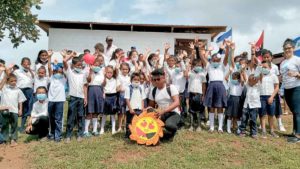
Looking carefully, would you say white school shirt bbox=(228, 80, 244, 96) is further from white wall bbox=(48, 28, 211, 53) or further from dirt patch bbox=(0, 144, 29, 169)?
white wall bbox=(48, 28, 211, 53)

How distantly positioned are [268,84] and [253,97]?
0.56 m

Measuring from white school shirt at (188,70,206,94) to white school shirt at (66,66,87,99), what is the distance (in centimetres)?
264

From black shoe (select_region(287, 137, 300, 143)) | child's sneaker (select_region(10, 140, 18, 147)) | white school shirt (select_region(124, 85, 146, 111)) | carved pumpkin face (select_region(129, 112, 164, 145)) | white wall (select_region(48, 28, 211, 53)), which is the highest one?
white wall (select_region(48, 28, 211, 53))

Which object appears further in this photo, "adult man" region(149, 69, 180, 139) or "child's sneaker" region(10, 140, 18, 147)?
"child's sneaker" region(10, 140, 18, 147)

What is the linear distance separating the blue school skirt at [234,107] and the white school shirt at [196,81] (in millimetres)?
800

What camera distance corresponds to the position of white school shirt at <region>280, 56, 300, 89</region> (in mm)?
7410

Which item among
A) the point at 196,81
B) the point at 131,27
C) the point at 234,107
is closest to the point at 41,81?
the point at 196,81

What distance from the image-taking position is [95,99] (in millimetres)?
7848

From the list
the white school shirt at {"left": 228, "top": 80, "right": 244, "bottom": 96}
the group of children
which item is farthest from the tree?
the white school shirt at {"left": 228, "top": 80, "right": 244, "bottom": 96}

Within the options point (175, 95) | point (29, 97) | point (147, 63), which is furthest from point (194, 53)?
point (29, 97)

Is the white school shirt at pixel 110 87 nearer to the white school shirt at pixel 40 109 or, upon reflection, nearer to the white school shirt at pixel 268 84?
the white school shirt at pixel 40 109

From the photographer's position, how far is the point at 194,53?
898 cm

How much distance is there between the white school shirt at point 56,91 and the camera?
7.67 meters

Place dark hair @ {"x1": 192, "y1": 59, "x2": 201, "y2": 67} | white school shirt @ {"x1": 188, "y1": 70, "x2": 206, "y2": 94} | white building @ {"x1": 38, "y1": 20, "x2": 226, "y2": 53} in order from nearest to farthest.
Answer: white school shirt @ {"x1": 188, "y1": 70, "x2": 206, "y2": 94} < dark hair @ {"x1": 192, "y1": 59, "x2": 201, "y2": 67} < white building @ {"x1": 38, "y1": 20, "x2": 226, "y2": 53}
